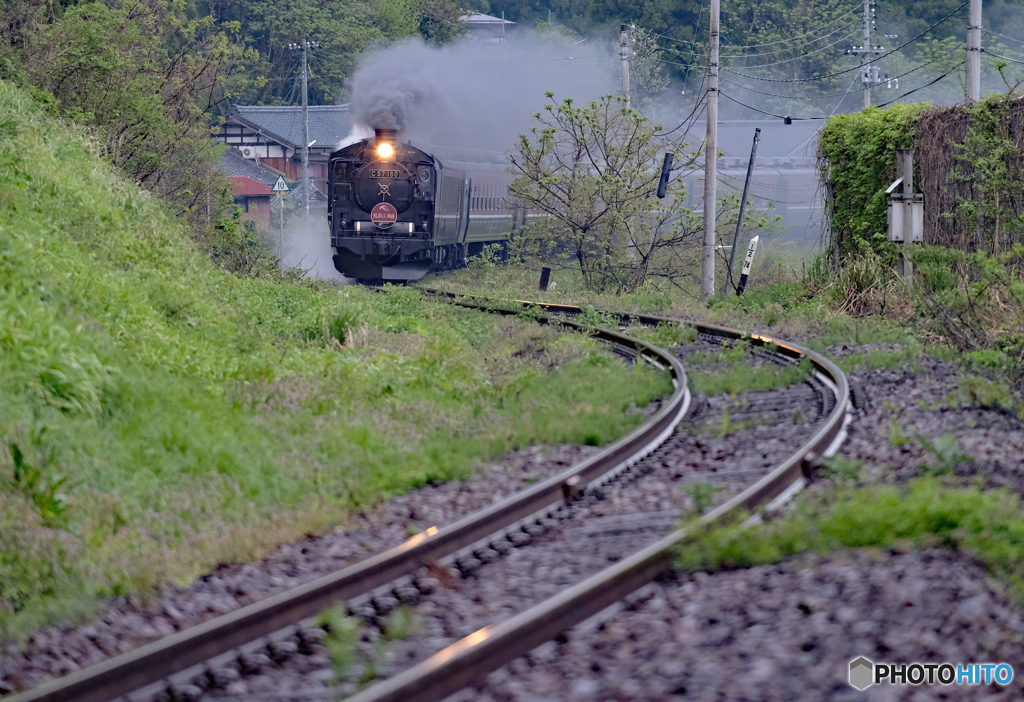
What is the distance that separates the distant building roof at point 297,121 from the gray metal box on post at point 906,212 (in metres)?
44.1

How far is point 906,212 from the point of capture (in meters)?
15.3

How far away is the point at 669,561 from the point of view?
4.94m

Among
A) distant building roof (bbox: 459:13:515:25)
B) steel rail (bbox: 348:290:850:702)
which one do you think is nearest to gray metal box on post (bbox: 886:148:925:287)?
steel rail (bbox: 348:290:850:702)

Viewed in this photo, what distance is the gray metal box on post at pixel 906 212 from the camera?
49.3 feet

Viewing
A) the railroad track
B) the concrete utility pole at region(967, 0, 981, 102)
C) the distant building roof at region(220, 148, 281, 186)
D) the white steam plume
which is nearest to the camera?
the railroad track

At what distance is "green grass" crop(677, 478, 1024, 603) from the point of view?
4.77 meters

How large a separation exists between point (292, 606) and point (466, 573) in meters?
1.00

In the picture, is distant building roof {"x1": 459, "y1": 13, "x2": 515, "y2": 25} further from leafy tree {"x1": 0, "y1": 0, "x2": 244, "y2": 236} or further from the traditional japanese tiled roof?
leafy tree {"x1": 0, "y1": 0, "x2": 244, "y2": 236}

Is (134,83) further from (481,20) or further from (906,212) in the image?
(481,20)

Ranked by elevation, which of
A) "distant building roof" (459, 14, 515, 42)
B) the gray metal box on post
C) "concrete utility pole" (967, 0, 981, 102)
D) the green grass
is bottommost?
the green grass

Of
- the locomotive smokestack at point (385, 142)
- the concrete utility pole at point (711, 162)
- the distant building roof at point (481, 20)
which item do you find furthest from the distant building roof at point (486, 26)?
the concrete utility pole at point (711, 162)

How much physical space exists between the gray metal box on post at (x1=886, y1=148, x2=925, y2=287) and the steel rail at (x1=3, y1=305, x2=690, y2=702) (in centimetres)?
980

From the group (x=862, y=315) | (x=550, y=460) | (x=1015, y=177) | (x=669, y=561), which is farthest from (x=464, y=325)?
(x=669, y=561)

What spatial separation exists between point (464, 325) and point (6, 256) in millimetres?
8622
